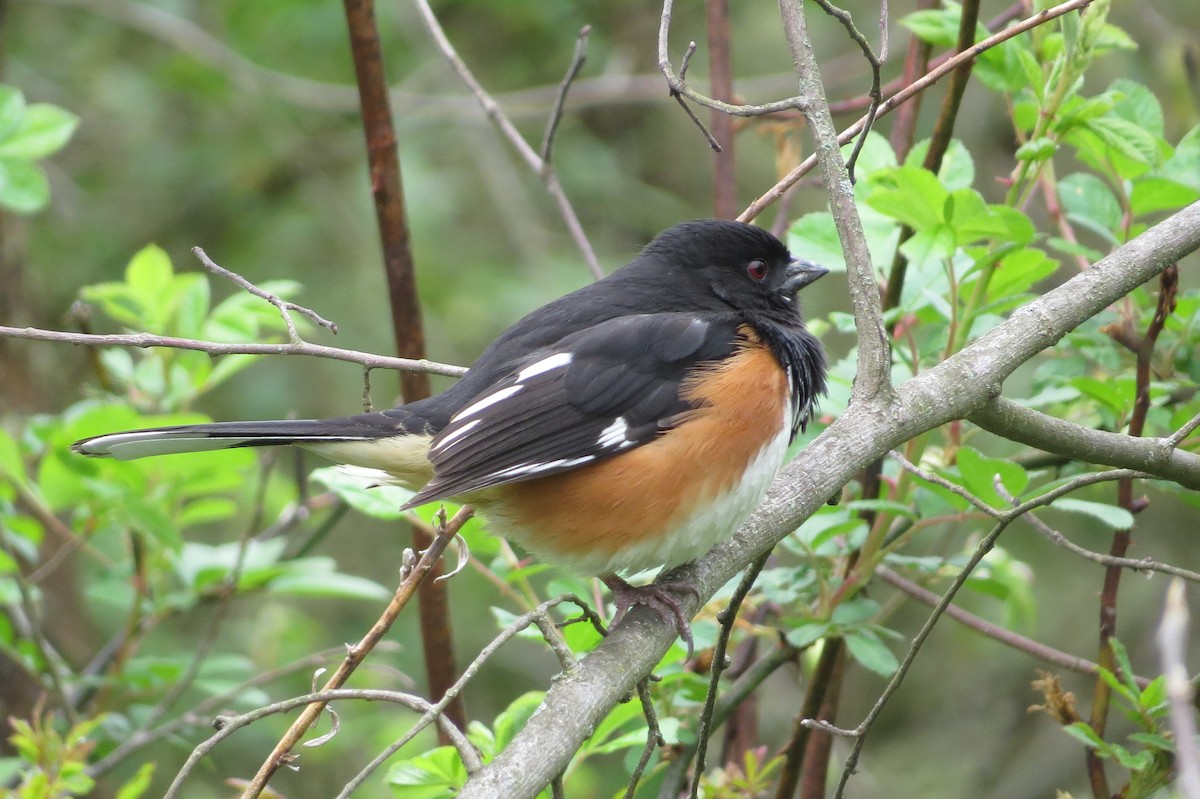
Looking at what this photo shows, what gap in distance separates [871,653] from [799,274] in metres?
0.97

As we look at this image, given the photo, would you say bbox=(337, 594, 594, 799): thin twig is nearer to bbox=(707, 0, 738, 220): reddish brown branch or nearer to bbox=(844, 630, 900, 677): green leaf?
bbox=(844, 630, 900, 677): green leaf

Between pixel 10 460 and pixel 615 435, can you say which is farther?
pixel 10 460

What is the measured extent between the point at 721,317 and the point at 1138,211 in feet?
2.79

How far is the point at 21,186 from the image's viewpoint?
2680 millimetres

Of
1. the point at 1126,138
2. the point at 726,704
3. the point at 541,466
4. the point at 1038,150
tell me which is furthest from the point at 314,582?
the point at 1126,138

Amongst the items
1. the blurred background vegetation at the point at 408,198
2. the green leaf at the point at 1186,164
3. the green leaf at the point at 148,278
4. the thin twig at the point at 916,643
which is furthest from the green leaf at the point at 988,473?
the blurred background vegetation at the point at 408,198

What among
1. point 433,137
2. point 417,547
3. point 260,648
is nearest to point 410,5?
point 433,137

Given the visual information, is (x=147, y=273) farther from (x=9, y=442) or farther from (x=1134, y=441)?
(x=1134, y=441)

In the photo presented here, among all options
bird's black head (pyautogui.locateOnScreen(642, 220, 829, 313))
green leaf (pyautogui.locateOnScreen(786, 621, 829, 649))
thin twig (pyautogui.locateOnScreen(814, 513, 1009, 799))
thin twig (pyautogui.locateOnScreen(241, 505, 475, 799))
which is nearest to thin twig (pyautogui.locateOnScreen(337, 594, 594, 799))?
thin twig (pyautogui.locateOnScreen(241, 505, 475, 799))

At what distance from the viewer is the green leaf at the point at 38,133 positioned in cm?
A: 271

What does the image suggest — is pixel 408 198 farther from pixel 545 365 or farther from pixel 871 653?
pixel 871 653

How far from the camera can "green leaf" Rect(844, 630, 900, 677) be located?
219cm

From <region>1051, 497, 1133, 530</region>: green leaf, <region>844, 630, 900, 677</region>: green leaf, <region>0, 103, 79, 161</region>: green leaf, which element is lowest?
<region>844, 630, 900, 677</region>: green leaf

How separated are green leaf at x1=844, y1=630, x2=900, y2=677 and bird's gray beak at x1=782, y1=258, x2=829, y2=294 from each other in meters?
0.88
